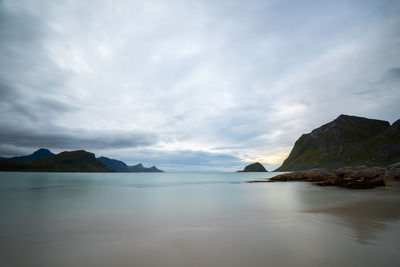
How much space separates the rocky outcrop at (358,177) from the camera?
119 feet

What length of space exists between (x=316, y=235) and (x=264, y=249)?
3644mm

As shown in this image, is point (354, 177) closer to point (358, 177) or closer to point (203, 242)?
point (358, 177)

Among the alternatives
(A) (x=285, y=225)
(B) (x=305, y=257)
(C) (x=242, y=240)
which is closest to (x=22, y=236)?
(C) (x=242, y=240)

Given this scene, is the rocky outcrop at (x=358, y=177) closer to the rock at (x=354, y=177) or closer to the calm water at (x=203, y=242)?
the rock at (x=354, y=177)

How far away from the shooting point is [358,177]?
4816cm

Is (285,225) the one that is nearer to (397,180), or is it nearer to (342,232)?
(342,232)

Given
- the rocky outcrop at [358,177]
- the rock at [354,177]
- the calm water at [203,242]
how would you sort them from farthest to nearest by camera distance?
1. the rocky outcrop at [358,177]
2. the rock at [354,177]
3. the calm water at [203,242]

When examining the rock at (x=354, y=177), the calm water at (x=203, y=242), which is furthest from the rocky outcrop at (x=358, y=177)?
the calm water at (x=203, y=242)

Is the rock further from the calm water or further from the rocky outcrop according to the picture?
the calm water

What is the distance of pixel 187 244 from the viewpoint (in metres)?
9.20

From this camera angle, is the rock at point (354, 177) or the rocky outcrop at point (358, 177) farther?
the rocky outcrop at point (358, 177)

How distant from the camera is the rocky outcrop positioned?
3631 cm

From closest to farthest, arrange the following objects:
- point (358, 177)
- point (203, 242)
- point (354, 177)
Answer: point (203, 242), point (358, 177), point (354, 177)

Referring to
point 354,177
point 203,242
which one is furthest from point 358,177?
point 203,242
